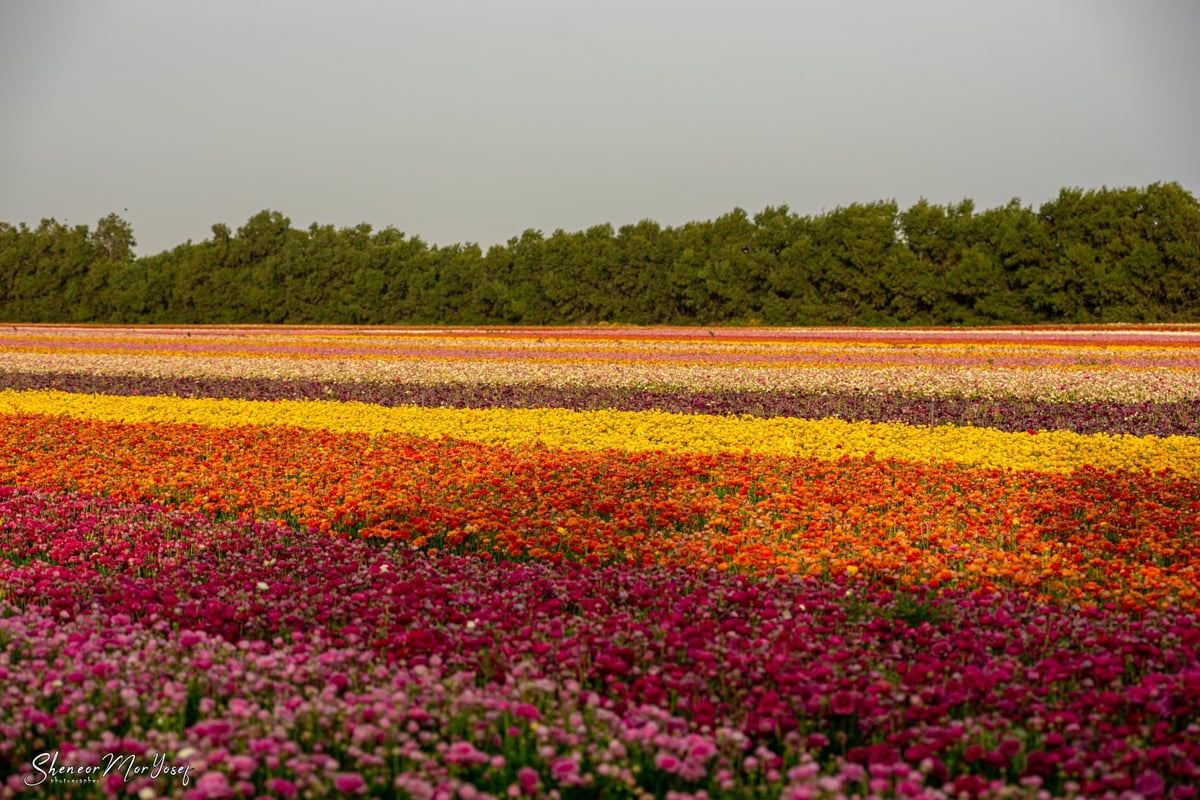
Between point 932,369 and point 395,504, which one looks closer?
point 395,504

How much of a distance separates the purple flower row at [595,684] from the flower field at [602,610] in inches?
0.8

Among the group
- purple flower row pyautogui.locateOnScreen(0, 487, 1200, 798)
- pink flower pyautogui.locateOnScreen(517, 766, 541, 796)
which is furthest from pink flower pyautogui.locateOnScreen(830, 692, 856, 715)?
pink flower pyautogui.locateOnScreen(517, 766, 541, 796)

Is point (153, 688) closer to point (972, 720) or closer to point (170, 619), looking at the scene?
point (170, 619)

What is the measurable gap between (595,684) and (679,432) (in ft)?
27.9

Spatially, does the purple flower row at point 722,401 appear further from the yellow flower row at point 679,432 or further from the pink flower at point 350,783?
the pink flower at point 350,783

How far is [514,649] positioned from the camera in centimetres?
486

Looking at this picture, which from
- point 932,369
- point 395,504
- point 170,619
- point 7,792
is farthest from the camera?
point 932,369

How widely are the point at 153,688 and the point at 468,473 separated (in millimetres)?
5650

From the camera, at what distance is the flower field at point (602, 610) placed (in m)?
3.71

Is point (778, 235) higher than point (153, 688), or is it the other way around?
point (778, 235)

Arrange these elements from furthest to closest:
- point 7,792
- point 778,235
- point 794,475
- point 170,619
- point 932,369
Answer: point 778,235 < point 932,369 < point 794,475 < point 170,619 < point 7,792

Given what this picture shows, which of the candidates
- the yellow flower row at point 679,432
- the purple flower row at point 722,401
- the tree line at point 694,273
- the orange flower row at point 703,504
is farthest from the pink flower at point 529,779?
the tree line at point 694,273

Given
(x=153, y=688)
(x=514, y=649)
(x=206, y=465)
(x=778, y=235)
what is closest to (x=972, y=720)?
(x=514, y=649)

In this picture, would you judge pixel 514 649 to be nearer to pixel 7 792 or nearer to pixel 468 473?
pixel 7 792
